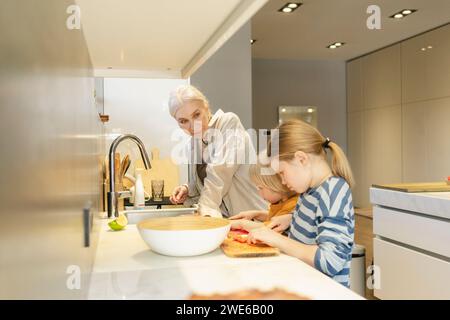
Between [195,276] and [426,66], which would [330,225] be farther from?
[426,66]

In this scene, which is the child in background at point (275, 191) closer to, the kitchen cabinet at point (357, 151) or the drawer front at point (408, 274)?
the drawer front at point (408, 274)

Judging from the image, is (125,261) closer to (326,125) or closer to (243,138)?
(243,138)

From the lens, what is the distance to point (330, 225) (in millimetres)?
1098

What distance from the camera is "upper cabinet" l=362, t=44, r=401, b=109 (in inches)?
211

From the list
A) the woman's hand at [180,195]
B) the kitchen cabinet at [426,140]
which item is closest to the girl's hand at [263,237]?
the woman's hand at [180,195]

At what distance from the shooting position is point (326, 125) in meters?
6.46

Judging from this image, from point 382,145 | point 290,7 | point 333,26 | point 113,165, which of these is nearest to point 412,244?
point 113,165

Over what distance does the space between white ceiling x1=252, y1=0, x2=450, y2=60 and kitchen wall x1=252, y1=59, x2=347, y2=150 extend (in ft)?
0.91

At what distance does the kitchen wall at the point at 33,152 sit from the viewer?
228 millimetres

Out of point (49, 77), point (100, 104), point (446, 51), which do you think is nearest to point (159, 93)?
point (100, 104)

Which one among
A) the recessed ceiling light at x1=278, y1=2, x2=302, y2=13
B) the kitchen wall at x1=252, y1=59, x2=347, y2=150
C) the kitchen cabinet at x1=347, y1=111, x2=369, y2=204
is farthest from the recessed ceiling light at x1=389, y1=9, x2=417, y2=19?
the kitchen wall at x1=252, y1=59, x2=347, y2=150

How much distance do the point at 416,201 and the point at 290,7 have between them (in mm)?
2366

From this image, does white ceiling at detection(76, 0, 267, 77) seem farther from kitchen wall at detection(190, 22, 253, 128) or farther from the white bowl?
kitchen wall at detection(190, 22, 253, 128)

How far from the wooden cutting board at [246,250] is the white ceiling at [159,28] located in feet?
1.79
